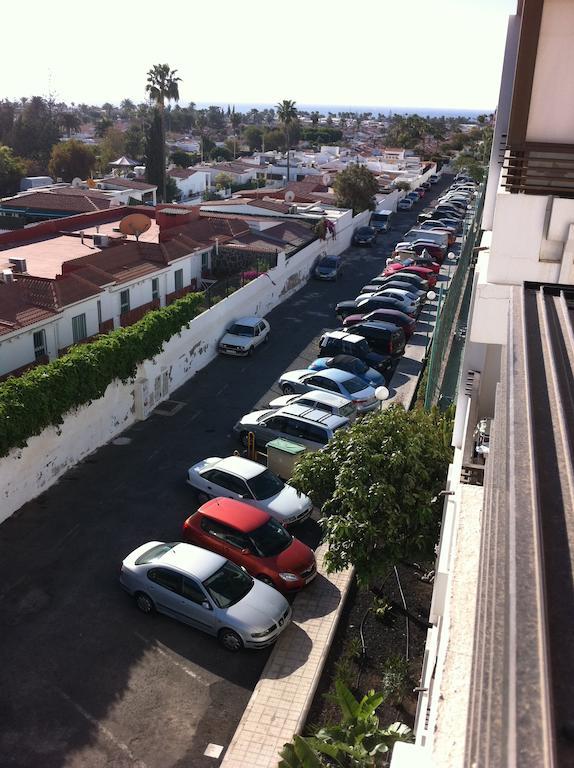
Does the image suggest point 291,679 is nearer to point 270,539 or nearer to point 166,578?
point 166,578

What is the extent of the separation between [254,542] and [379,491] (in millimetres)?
3398

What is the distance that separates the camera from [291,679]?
11.7 m

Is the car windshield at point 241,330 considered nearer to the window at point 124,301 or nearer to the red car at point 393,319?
the window at point 124,301

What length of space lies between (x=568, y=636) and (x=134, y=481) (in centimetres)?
1559

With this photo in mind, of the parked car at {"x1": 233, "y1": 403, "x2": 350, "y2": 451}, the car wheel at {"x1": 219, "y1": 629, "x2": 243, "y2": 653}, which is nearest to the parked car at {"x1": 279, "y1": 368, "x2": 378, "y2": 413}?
the parked car at {"x1": 233, "y1": 403, "x2": 350, "y2": 451}

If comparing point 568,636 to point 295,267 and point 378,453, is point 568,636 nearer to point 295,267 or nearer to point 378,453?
point 378,453

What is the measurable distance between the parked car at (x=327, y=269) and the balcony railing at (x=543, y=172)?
30.1m

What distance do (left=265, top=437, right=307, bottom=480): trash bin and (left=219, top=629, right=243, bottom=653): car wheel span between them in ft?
19.8

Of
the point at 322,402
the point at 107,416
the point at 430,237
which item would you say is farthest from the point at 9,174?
the point at 322,402

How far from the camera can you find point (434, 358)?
2078cm

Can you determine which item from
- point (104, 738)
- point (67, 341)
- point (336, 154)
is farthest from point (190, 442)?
point (336, 154)

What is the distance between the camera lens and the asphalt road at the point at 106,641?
34.3 feet

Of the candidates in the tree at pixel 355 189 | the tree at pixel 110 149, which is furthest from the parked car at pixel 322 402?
the tree at pixel 110 149

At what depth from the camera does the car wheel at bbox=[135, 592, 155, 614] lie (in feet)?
42.9
